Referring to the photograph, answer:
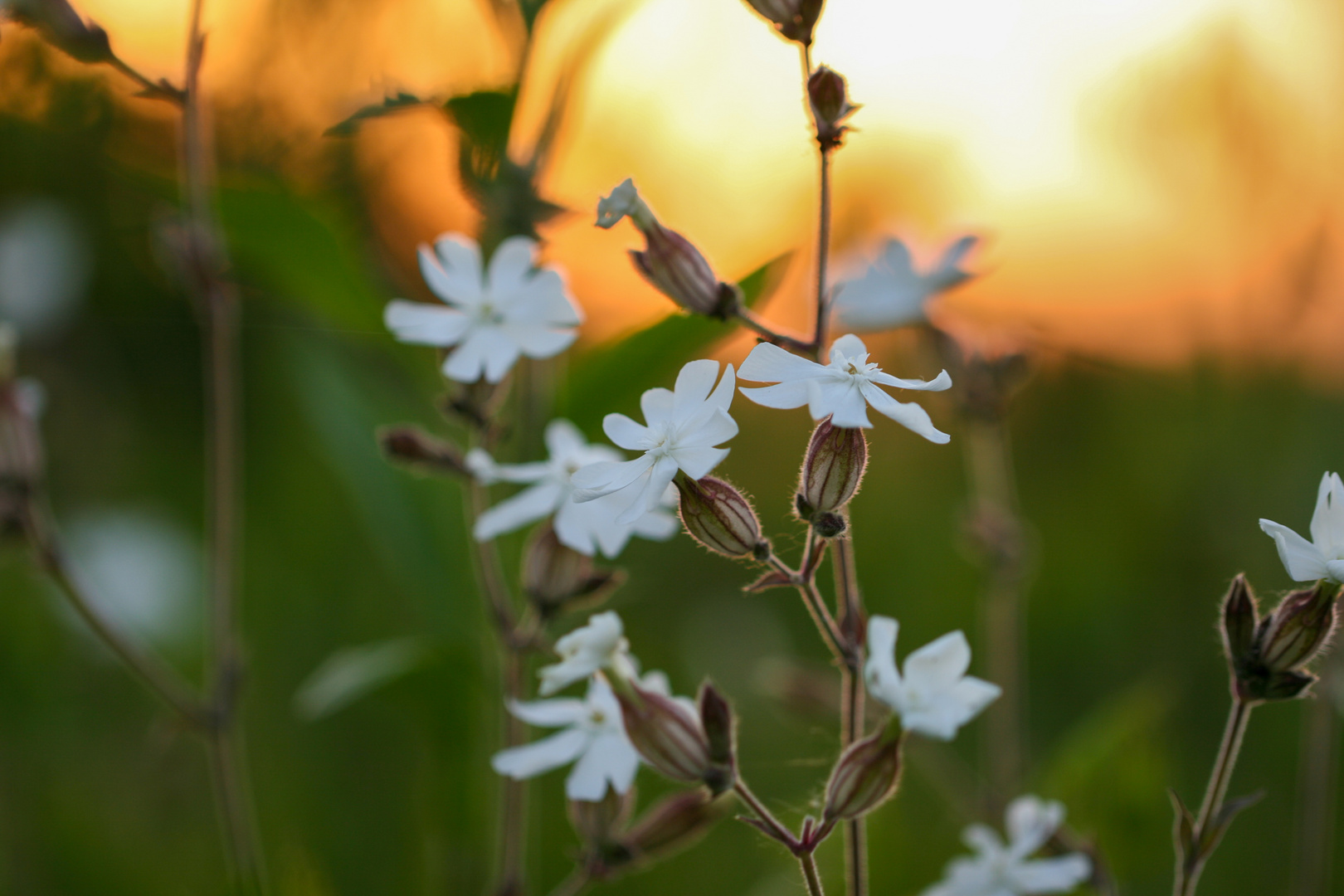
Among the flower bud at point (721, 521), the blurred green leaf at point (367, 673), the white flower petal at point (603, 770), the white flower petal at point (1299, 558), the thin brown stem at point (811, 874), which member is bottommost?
the blurred green leaf at point (367, 673)

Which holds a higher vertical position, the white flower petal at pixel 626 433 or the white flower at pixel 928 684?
the white flower petal at pixel 626 433

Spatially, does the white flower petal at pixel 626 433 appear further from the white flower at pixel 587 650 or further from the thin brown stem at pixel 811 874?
the thin brown stem at pixel 811 874

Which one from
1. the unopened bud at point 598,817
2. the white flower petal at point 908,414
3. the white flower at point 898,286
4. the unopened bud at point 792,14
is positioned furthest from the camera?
the white flower at point 898,286

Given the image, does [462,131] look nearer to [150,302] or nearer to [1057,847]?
[1057,847]

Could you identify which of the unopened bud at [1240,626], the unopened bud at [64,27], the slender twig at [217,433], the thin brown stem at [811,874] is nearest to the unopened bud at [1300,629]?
the unopened bud at [1240,626]

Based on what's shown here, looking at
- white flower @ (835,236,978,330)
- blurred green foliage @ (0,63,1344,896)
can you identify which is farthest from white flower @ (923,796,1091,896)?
white flower @ (835,236,978,330)

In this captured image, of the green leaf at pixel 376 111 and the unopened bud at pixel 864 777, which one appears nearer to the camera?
the unopened bud at pixel 864 777

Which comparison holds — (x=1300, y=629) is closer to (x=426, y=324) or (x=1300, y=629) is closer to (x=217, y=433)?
(x=426, y=324)
